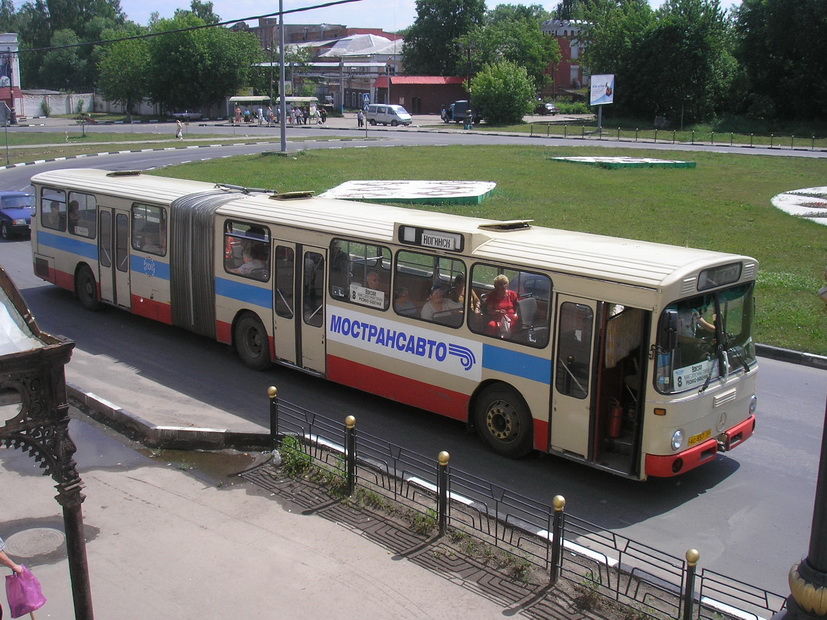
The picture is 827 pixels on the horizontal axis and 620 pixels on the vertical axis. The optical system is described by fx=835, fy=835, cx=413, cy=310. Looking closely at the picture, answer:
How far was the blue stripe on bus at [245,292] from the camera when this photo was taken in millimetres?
12312

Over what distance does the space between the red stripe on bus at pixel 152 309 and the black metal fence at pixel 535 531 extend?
4638mm

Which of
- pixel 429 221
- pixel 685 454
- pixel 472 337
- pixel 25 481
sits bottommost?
pixel 25 481

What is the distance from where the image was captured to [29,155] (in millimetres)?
45688

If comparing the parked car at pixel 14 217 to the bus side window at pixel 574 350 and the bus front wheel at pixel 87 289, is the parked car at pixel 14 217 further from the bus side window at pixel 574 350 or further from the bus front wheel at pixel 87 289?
the bus side window at pixel 574 350

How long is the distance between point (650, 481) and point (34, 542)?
6374 millimetres

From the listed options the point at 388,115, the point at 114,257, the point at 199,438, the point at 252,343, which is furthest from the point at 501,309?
the point at 388,115

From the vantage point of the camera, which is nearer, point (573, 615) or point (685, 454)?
point (573, 615)

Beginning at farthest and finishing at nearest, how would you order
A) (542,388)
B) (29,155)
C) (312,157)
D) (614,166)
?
(29,155)
(312,157)
(614,166)
(542,388)

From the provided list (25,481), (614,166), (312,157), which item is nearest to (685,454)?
(25,481)

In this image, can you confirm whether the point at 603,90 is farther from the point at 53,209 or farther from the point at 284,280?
the point at 284,280

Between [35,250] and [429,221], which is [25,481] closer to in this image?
[429,221]

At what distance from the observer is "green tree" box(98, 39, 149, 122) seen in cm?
7806

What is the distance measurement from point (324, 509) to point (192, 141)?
48536 mm

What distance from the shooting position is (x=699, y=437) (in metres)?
8.55
